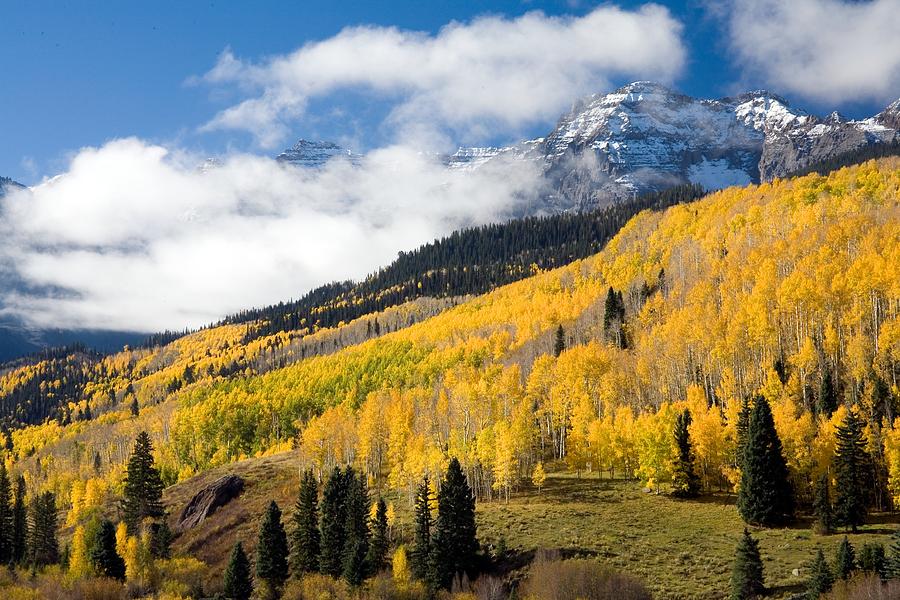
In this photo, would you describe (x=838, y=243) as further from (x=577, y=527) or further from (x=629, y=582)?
(x=629, y=582)

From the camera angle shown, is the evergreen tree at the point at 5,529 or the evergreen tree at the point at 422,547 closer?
the evergreen tree at the point at 422,547

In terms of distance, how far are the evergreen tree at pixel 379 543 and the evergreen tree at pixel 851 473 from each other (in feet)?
154

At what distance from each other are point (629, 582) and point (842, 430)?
2892 centimetres

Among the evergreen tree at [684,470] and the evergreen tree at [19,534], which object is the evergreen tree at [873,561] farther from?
the evergreen tree at [19,534]

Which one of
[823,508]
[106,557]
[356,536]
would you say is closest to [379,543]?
[356,536]

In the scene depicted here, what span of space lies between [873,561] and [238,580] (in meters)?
62.9

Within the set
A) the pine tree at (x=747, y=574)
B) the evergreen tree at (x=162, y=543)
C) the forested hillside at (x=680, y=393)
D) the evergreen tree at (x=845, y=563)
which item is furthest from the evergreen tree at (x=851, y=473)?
the evergreen tree at (x=162, y=543)

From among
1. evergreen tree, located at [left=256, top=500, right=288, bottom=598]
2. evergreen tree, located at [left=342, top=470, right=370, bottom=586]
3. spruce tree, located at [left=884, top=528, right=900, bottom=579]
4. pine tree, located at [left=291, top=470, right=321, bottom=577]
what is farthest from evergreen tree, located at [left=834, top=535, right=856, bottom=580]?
evergreen tree, located at [left=256, top=500, right=288, bottom=598]

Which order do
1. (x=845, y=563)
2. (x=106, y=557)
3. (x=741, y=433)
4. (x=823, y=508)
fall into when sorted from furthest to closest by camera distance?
(x=106, y=557) → (x=741, y=433) → (x=823, y=508) → (x=845, y=563)

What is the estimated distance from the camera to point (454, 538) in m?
74.9

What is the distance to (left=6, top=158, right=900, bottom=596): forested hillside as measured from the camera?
83438mm

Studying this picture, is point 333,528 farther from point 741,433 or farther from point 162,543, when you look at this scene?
point 741,433

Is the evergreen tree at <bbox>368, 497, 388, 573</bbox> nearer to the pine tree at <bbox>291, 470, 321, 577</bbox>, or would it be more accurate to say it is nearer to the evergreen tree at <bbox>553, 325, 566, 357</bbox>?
the pine tree at <bbox>291, 470, 321, 577</bbox>

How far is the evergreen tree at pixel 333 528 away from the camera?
82250 mm
